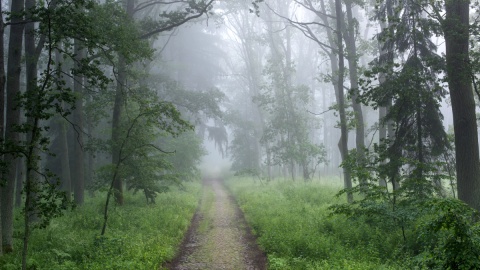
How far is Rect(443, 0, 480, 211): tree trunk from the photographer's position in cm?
975

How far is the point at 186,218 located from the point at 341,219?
20.6ft

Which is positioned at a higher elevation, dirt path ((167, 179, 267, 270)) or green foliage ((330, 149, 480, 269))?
green foliage ((330, 149, 480, 269))

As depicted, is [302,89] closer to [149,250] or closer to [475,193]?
[475,193]

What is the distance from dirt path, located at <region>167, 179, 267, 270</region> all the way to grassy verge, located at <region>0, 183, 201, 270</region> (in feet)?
1.34

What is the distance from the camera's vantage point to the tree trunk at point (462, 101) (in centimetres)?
975

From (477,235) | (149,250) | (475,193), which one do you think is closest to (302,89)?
(475,193)

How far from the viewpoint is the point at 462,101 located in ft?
33.3

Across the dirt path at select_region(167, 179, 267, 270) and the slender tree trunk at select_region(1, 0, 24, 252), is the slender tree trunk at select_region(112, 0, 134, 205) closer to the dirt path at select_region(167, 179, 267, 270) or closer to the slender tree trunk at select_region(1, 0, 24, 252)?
the dirt path at select_region(167, 179, 267, 270)

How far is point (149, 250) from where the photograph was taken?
9.41 metres

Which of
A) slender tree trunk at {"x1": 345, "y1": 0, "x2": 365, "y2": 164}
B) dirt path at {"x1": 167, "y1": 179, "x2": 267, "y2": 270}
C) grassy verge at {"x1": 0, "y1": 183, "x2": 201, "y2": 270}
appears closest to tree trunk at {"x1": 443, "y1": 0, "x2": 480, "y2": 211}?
slender tree trunk at {"x1": 345, "y1": 0, "x2": 365, "y2": 164}

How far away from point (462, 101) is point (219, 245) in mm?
8283

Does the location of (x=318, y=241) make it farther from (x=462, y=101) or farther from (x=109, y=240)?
(x=462, y=101)

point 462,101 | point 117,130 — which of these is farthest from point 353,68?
point 117,130

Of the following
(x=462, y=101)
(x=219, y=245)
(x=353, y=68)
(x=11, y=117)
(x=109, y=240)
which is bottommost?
(x=219, y=245)
